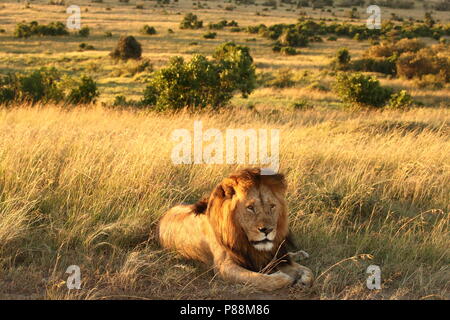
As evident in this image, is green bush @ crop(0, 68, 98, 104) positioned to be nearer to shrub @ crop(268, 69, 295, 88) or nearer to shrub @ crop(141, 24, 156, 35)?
shrub @ crop(268, 69, 295, 88)

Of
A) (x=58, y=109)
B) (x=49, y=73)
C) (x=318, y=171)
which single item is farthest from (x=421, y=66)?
(x=318, y=171)

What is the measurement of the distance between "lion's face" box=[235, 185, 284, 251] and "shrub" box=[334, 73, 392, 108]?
18.7 meters

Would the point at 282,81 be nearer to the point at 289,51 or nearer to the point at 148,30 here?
the point at 289,51

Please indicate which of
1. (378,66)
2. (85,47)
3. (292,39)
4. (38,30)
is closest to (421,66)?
(378,66)

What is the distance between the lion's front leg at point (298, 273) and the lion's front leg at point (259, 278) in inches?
2.8

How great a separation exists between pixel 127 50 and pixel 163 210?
103ft

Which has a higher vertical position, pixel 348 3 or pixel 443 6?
pixel 348 3

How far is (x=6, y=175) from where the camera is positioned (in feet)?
20.0

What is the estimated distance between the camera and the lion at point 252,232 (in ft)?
13.8

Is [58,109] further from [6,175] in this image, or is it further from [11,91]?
[6,175]

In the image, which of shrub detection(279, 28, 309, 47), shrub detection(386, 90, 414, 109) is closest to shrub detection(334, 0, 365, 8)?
shrub detection(279, 28, 309, 47)

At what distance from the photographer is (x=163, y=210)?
5.77 metres
